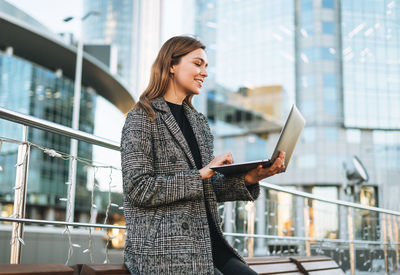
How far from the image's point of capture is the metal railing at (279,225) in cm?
307

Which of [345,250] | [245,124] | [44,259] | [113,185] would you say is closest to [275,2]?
[245,124]

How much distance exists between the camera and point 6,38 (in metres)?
34.5

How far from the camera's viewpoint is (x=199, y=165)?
107 inches

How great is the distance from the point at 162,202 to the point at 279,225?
516 cm

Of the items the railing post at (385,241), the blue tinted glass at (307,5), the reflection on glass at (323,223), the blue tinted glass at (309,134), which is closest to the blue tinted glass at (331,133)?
the blue tinted glass at (309,134)

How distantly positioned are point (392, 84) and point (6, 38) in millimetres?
33860

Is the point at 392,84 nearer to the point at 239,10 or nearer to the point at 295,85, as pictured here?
the point at 295,85

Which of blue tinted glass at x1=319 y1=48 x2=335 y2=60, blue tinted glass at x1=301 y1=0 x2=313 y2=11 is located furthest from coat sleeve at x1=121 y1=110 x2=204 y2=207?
blue tinted glass at x1=301 y1=0 x2=313 y2=11

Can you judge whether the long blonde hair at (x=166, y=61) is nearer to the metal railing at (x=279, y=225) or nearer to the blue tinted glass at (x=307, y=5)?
the metal railing at (x=279, y=225)

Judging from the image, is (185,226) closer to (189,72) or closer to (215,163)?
(215,163)

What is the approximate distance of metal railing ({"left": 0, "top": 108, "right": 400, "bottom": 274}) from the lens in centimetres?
307

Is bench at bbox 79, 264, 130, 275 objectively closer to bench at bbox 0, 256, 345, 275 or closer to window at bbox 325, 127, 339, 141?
bench at bbox 0, 256, 345, 275

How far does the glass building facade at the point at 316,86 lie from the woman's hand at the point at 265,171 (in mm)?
43634

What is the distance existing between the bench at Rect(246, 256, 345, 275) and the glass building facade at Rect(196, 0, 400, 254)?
1633 inches
